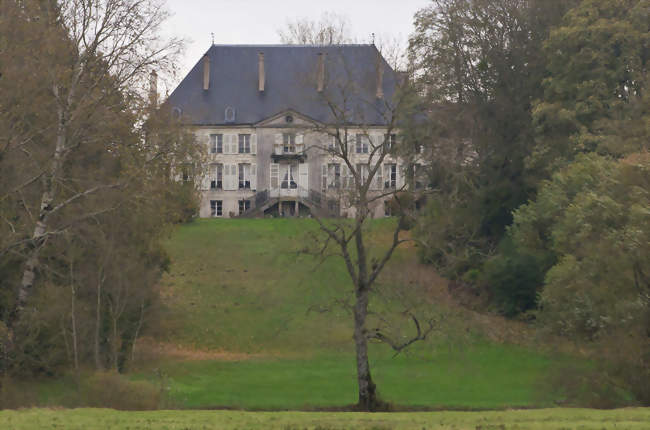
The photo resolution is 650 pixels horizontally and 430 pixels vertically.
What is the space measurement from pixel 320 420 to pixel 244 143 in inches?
2076

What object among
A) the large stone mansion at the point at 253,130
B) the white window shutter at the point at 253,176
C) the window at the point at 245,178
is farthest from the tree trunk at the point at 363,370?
the window at the point at 245,178

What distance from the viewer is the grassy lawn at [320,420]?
51.8 feet

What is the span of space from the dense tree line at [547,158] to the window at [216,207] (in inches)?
1114

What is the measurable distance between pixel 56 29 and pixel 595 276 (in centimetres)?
1540

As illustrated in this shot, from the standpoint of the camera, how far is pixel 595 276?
23.8 meters

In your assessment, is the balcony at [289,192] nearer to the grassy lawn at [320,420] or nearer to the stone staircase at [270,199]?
the stone staircase at [270,199]

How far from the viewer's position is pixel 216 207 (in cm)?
6869

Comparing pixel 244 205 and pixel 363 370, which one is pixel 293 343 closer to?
pixel 363 370

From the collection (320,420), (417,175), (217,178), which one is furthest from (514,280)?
(217,178)

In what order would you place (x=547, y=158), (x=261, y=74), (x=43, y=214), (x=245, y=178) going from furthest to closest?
(x=261, y=74), (x=245, y=178), (x=547, y=158), (x=43, y=214)

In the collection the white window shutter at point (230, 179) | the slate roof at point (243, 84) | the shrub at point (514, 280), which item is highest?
the slate roof at point (243, 84)

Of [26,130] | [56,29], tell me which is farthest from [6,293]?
[56,29]

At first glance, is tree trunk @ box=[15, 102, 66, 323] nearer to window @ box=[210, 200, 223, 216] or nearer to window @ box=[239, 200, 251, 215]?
window @ box=[239, 200, 251, 215]

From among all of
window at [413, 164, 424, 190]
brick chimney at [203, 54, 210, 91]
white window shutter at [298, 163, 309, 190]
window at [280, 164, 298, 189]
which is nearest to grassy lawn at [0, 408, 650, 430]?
window at [413, 164, 424, 190]
